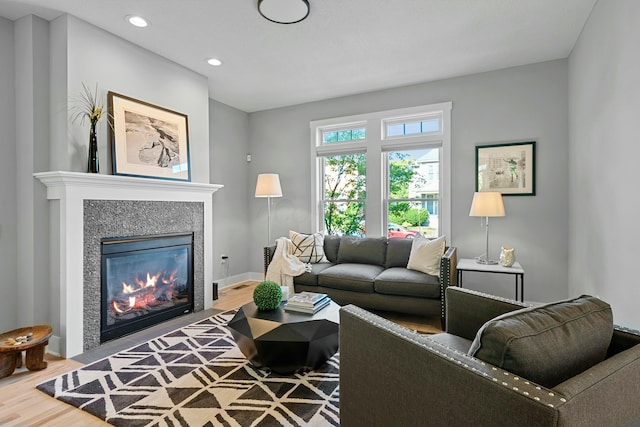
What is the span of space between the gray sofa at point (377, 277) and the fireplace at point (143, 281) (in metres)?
0.98

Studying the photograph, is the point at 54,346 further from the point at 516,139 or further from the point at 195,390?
the point at 516,139

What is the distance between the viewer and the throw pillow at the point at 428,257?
343 centimetres

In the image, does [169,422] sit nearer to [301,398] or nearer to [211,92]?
[301,398]

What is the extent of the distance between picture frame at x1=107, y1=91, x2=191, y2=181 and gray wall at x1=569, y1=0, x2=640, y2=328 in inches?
147

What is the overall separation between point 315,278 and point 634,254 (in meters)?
2.69

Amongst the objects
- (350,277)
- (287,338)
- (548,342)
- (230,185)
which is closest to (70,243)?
(287,338)

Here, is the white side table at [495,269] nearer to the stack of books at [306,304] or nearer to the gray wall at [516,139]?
the gray wall at [516,139]

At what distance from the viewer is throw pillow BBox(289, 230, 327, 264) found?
4.17m

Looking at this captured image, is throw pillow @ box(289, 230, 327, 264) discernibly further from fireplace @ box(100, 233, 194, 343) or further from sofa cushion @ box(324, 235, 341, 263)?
fireplace @ box(100, 233, 194, 343)

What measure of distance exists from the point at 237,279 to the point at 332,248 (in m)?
1.76

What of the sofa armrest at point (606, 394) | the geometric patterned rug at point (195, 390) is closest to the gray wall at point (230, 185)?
the geometric patterned rug at point (195, 390)

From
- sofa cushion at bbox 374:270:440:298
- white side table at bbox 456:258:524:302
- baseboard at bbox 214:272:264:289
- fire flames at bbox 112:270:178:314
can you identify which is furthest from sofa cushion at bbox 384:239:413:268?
fire flames at bbox 112:270:178:314

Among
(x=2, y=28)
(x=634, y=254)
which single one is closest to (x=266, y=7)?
(x=2, y=28)

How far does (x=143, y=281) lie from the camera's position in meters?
3.24
